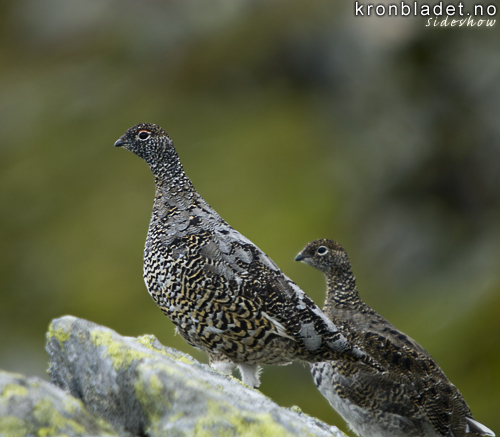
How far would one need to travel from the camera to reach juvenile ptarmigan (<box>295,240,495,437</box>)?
6977mm

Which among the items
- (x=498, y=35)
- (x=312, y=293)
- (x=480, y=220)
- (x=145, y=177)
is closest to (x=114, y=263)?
(x=145, y=177)

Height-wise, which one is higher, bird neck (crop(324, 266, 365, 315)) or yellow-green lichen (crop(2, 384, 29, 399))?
bird neck (crop(324, 266, 365, 315))

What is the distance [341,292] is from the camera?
816cm

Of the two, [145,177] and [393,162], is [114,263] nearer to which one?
[145,177]

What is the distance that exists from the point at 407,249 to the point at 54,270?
10.5 meters

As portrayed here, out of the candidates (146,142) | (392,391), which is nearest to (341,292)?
(392,391)

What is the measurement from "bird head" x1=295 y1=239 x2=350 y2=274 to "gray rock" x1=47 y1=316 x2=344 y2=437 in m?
4.48

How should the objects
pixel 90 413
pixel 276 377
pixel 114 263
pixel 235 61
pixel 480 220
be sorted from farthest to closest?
pixel 235 61, pixel 114 263, pixel 480 220, pixel 276 377, pixel 90 413

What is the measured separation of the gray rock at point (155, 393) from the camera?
340 cm

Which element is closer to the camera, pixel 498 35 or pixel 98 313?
pixel 498 35

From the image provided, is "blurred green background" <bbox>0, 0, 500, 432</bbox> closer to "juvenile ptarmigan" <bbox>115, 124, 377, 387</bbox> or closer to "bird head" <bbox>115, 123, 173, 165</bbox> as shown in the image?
"juvenile ptarmigan" <bbox>115, 124, 377, 387</bbox>

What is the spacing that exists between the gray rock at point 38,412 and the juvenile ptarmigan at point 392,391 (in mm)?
3965

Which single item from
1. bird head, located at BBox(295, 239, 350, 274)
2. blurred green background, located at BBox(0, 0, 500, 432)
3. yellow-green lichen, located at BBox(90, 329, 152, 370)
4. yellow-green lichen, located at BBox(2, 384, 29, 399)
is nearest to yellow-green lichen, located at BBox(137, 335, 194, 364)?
yellow-green lichen, located at BBox(90, 329, 152, 370)

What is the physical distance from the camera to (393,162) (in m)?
19.6
